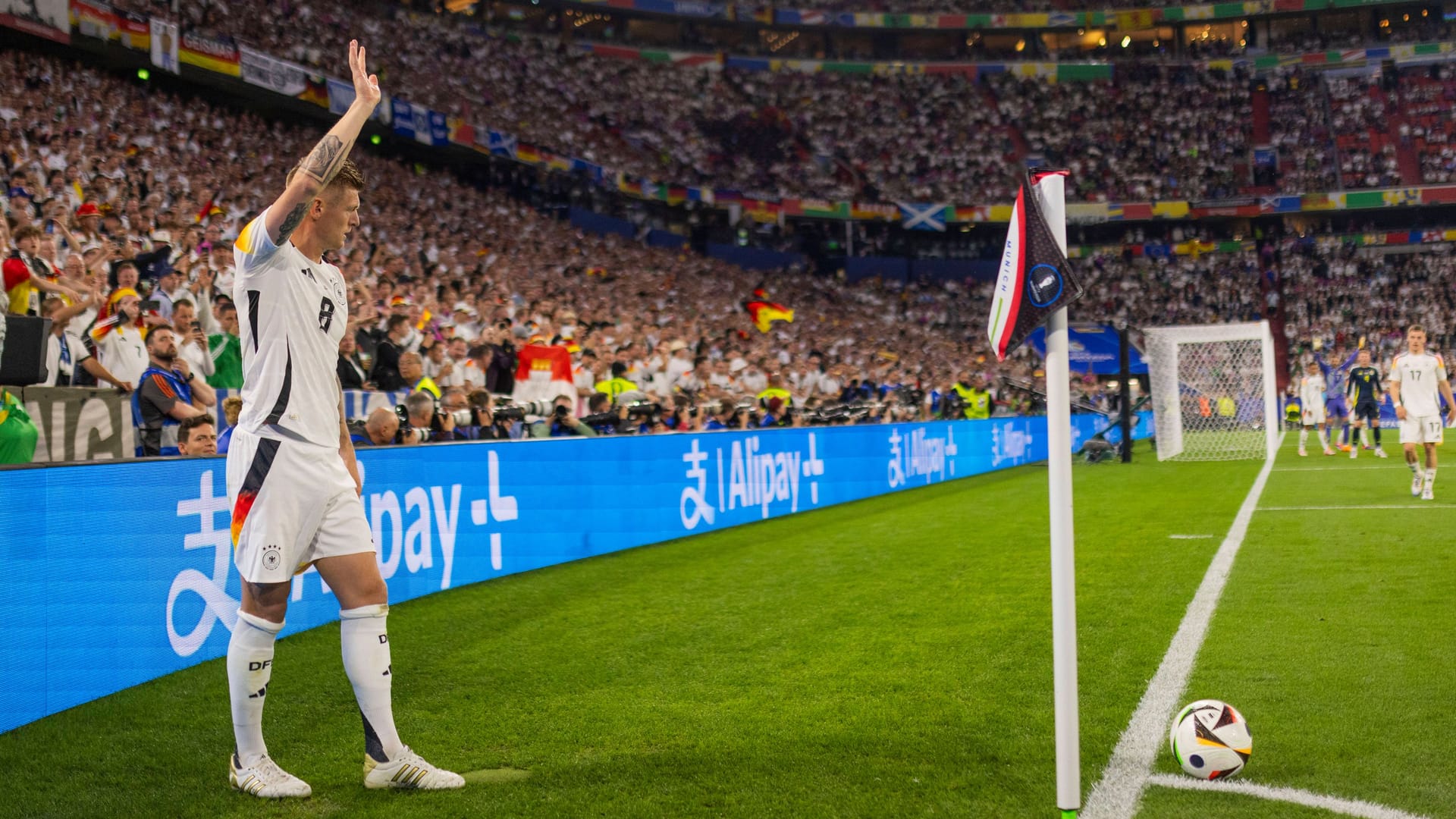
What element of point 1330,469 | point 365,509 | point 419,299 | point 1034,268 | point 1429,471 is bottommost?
point 1330,469

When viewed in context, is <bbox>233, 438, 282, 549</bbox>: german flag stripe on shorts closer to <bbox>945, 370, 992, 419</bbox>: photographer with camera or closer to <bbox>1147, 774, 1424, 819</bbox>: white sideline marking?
<bbox>1147, 774, 1424, 819</bbox>: white sideline marking

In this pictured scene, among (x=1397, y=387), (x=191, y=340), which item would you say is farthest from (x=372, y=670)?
(x=1397, y=387)

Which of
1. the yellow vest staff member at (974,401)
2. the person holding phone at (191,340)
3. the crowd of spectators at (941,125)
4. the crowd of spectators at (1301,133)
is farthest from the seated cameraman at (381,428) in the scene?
the crowd of spectators at (1301,133)

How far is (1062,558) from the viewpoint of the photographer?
10.6 ft

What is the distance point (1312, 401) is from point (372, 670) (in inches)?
918

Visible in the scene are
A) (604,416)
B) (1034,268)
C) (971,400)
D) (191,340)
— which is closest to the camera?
(1034,268)

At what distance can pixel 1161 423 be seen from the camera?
75.2 feet

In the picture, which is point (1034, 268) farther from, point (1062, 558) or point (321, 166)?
point (321, 166)

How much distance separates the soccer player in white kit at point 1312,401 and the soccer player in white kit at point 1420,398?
10.5 metres

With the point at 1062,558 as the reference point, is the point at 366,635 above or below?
below

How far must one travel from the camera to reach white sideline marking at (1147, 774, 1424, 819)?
334cm

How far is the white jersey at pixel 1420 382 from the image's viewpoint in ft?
40.9

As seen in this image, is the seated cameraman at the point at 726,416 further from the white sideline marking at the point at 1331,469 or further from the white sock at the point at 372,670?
the white sock at the point at 372,670

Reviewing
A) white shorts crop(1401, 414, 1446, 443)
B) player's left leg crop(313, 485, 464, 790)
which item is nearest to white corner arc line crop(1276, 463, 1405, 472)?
white shorts crop(1401, 414, 1446, 443)
